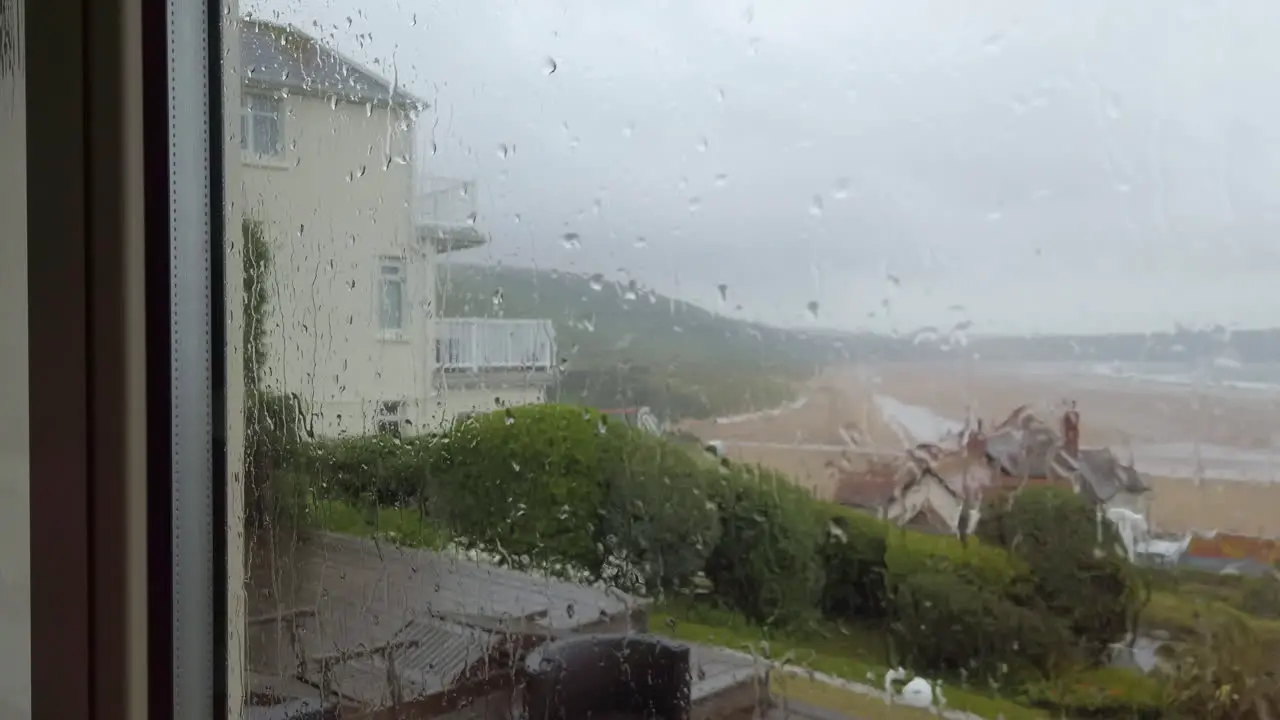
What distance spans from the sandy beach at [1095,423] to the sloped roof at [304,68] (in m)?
0.40

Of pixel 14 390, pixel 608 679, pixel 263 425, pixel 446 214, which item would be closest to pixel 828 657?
pixel 608 679

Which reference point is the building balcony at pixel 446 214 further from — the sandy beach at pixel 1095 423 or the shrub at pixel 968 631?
the shrub at pixel 968 631

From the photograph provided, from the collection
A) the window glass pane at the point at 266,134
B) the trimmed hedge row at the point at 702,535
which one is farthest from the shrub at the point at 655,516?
the window glass pane at the point at 266,134

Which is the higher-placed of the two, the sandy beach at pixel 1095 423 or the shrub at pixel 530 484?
the sandy beach at pixel 1095 423

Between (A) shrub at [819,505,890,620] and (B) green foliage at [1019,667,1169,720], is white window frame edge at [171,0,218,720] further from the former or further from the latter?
(B) green foliage at [1019,667,1169,720]

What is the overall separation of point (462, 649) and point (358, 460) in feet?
0.60

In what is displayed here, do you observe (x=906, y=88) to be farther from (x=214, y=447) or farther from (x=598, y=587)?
(x=214, y=447)

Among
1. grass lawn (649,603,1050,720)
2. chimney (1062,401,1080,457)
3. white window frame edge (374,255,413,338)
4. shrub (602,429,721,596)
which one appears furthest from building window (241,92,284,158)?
chimney (1062,401,1080,457)

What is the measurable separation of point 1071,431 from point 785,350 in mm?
158

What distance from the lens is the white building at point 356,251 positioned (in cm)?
68

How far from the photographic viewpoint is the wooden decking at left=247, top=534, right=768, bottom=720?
1.99 feet

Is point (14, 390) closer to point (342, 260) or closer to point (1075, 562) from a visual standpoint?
point (342, 260)

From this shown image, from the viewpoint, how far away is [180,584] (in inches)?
34.3

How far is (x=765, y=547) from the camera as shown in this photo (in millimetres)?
542
